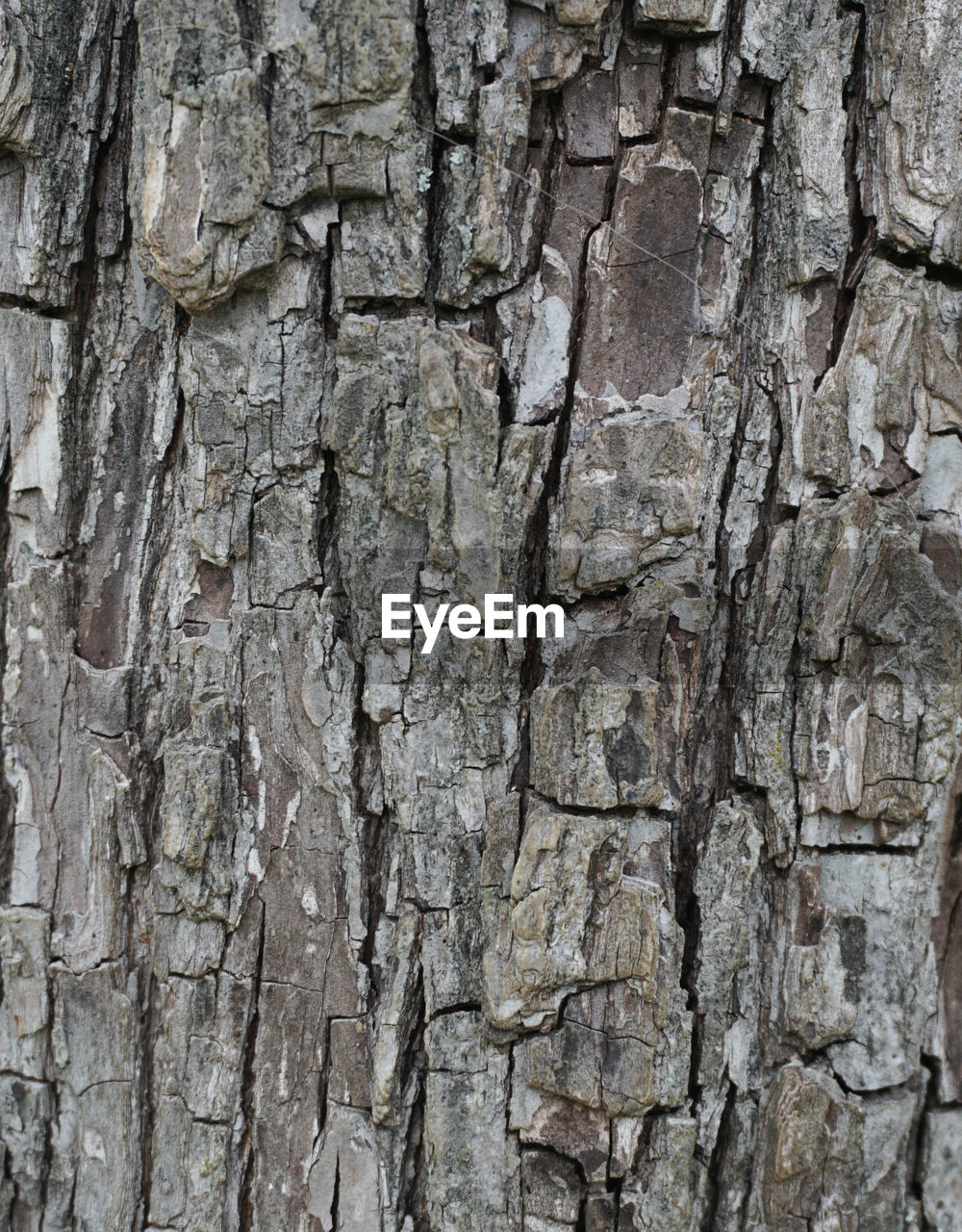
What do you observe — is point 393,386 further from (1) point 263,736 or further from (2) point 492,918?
(2) point 492,918

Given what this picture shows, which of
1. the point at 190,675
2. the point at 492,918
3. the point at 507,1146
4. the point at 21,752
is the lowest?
the point at 507,1146

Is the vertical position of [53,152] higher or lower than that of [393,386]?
higher

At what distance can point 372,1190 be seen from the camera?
1.36 metres

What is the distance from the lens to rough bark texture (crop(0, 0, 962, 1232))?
1292mm

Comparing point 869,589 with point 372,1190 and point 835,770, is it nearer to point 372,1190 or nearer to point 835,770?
point 835,770

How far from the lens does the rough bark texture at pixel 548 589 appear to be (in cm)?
129

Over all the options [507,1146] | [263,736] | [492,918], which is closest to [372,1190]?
[507,1146]

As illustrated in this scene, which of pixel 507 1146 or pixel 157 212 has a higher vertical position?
pixel 157 212

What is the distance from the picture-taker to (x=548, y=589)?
52.4 inches

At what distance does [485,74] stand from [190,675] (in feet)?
3.29

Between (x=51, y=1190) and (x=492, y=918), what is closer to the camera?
(x=492, y=918)

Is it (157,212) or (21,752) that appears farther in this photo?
(21,752)

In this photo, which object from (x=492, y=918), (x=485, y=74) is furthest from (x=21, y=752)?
(x=485, y=74)

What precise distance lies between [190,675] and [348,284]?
647 mm
